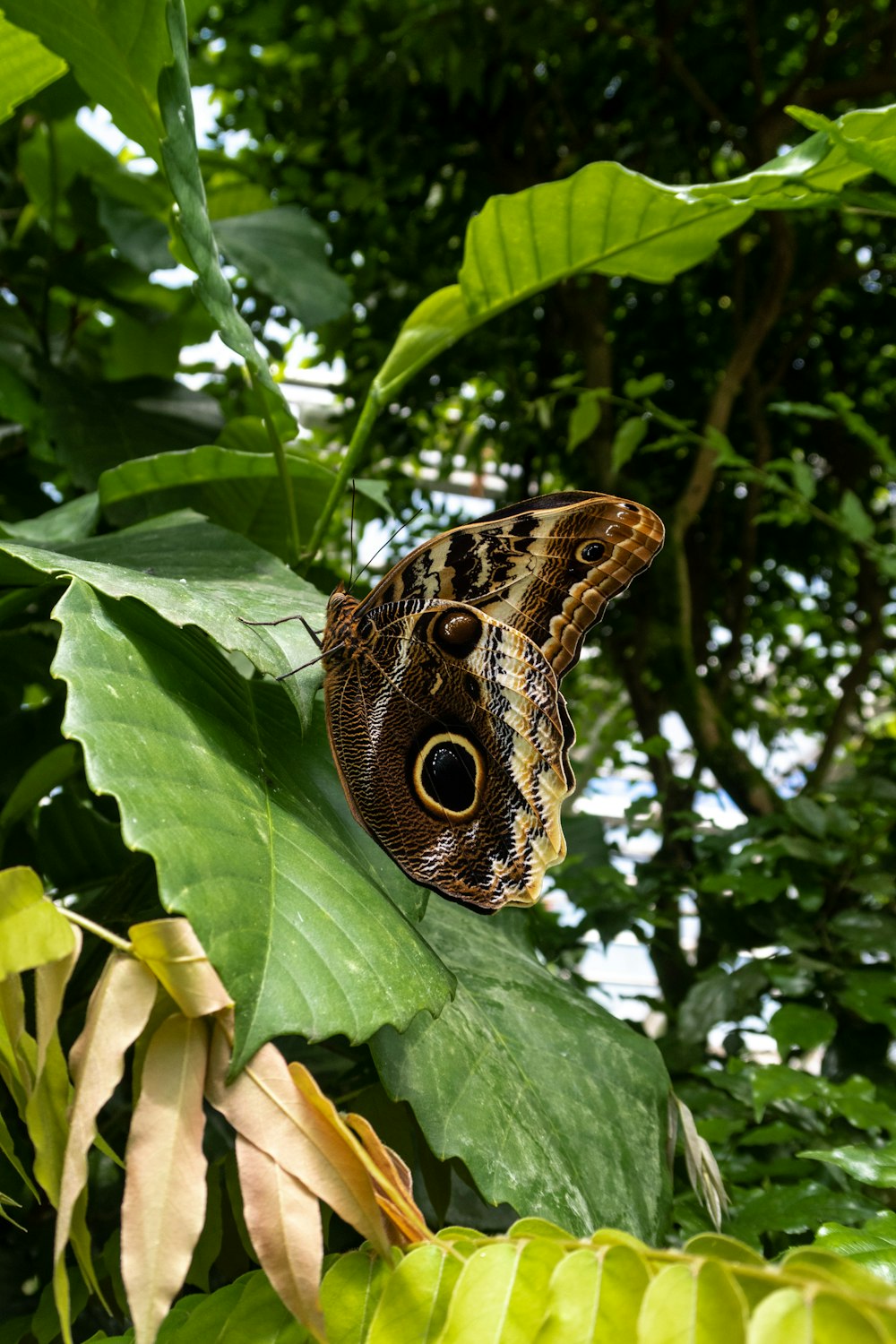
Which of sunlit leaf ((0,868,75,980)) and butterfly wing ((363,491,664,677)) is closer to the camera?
sunlit leaf ((0,868,75,980))

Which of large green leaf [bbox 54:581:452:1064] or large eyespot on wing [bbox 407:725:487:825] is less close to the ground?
large green leaf [bbox 54:581:452:1064]

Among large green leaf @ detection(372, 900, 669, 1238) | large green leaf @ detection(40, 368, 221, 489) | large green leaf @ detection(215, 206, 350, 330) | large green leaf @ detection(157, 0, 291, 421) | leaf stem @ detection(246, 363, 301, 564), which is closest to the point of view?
large green leaf @ detection(372, 900, 669, 1238)

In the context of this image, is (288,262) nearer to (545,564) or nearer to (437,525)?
(545,564)

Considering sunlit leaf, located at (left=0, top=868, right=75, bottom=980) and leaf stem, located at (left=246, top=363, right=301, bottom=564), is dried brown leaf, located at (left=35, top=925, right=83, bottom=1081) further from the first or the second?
leaf stem, located at (left=246, top=363, right=301, bottom=564)

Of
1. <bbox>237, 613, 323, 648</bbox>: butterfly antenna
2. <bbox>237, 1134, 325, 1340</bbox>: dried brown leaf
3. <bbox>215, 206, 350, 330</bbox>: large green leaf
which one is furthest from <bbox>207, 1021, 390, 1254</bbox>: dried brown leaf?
<bbox>215, 206, 350, 330</bbox>: large green leaf

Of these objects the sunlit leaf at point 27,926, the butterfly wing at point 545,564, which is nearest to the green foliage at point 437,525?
the sunlit leaf at point 27,926

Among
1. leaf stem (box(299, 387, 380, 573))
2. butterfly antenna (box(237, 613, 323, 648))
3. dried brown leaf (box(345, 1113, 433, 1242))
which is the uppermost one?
leaf stem (box(299, 387, 380, 573))
